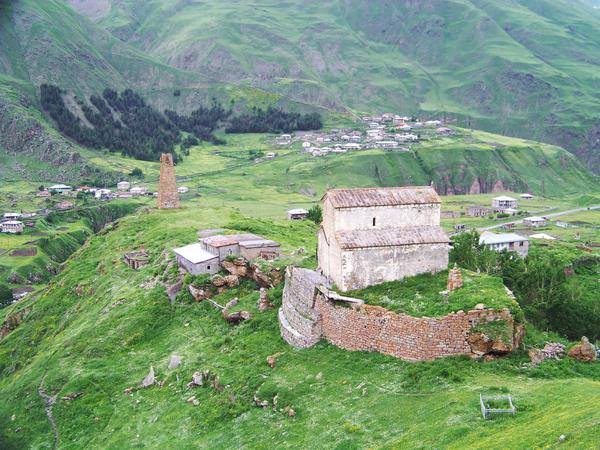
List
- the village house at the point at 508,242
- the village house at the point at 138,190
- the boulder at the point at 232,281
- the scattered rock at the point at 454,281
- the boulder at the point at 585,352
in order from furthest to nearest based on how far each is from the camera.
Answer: the village house at the point at 138,190, the village house at the point at 508,242, the boulder at the point at 232,281, the scattered rock at the point at 454,281, the boulder at the point at 585,352

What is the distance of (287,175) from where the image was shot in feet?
530

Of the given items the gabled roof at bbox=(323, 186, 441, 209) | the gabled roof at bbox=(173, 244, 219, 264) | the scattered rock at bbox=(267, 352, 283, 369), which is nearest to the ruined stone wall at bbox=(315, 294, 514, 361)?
the scattered rock at bbox=(267, 352, 283, 369)

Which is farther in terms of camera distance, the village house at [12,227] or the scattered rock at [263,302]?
the village house at [12,227]

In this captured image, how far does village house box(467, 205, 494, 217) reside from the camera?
130 meters

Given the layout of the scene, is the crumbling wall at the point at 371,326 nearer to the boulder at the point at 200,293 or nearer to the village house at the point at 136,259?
the boulder at the point at 200,293

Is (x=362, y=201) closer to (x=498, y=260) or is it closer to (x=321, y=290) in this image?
(x=321, y=290)

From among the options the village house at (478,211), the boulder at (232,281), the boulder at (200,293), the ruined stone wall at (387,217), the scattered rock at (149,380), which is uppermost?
the ruined stone wall at (387,217)

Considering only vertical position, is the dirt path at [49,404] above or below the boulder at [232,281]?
below

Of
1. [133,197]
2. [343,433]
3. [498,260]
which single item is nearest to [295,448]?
[343,433]

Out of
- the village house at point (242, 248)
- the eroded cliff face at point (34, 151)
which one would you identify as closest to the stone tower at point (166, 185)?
the village house at point (242, 248)

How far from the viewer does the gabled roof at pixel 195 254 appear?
51.5 metres

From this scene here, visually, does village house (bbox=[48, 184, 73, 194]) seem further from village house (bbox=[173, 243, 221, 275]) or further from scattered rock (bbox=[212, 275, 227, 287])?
scattered rock (bbox=[212, 275, 227, 287])

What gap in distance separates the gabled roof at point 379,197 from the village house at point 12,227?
315 feet

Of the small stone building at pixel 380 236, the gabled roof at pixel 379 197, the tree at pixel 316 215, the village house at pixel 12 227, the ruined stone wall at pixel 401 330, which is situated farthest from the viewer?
the village house at pixel 12 227
